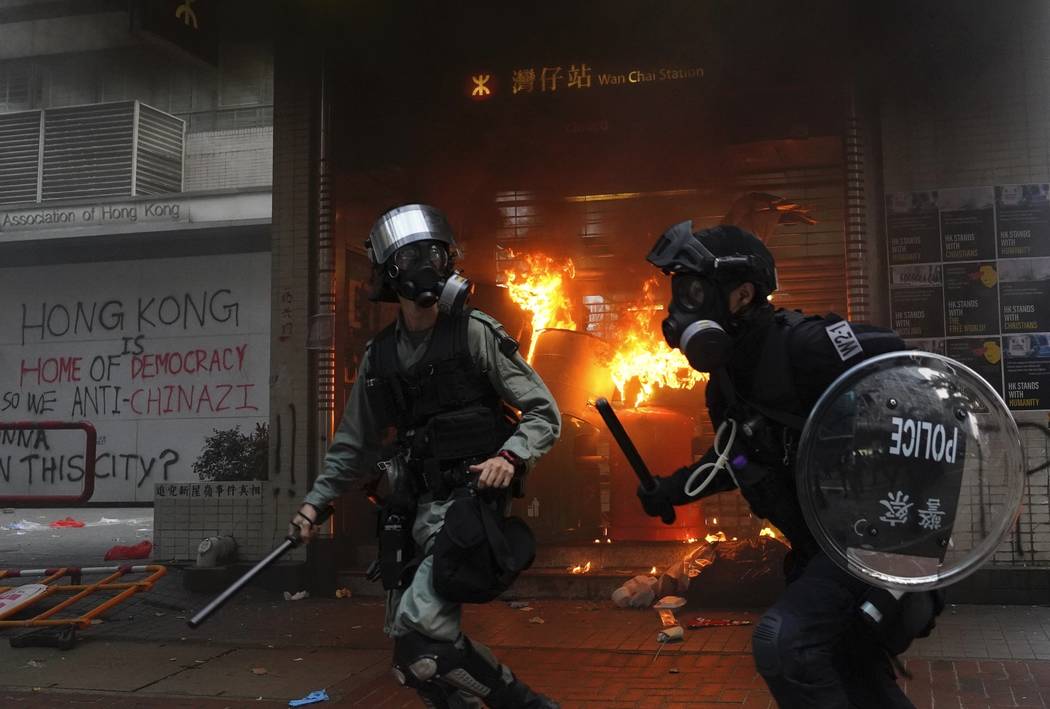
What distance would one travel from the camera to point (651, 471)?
27.5ft

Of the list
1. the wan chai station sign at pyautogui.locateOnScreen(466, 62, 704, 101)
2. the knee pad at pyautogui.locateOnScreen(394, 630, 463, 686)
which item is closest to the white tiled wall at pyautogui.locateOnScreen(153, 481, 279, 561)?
the wan chai station sign at pyautogui.locateOnScreen(466, 62, 704, 101)

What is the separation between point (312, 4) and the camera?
769 centimetres

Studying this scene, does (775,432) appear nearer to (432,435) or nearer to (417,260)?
(432,435)

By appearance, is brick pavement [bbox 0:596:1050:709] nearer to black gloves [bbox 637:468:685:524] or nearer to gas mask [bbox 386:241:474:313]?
black gloves [bbox 637:468:685:524]

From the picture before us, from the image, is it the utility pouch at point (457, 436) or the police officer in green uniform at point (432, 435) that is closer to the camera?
the police officer in green uniform at point (432, 435)

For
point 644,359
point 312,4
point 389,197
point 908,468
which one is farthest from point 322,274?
point 908,468

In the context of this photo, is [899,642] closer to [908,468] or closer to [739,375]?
[908,468]

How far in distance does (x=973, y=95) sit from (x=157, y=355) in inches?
513

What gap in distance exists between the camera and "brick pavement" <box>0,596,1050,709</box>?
15.7ft

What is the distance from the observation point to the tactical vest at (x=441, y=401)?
3602 millimetres

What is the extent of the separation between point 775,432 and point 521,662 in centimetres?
304

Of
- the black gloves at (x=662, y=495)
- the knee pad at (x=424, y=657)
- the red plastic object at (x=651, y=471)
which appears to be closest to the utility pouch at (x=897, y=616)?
the black gloves at (x=662, y=495)

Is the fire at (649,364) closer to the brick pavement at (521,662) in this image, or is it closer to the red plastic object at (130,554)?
the brick pavement at (521,662)

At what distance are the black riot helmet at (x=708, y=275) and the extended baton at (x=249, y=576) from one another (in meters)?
1.58
